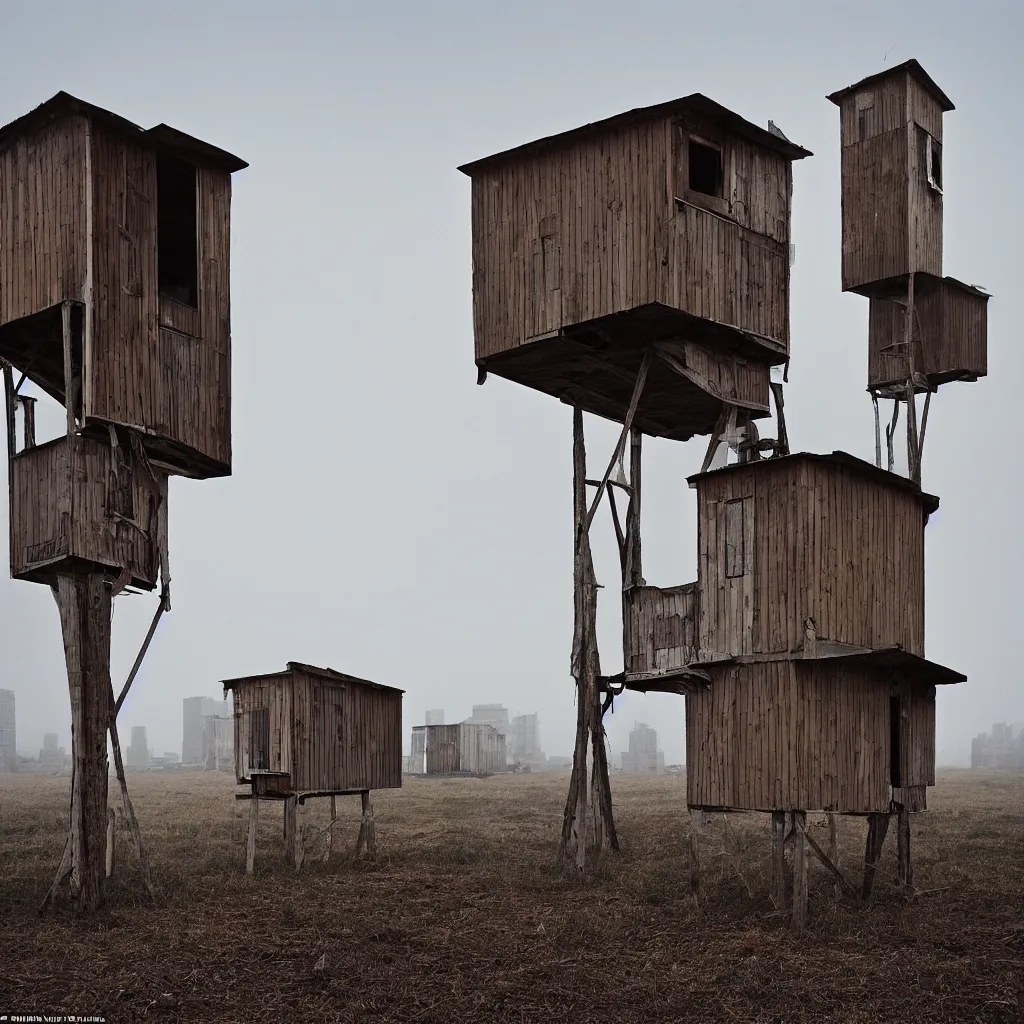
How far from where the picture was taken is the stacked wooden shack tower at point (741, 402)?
73.2 feet

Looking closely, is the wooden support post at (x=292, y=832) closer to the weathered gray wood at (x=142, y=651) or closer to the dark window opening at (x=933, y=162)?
the weathered gray wood at (x=142, y=651)

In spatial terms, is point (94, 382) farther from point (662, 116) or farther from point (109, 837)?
point (662, 116)

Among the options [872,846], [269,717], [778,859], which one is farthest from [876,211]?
[269,717]

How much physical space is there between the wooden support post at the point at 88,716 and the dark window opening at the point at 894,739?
13.5 meters

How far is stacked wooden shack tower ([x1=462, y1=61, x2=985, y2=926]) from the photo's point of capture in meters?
22.3

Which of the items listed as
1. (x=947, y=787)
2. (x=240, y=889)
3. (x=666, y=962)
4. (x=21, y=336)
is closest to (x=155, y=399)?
(x=21, y=336)

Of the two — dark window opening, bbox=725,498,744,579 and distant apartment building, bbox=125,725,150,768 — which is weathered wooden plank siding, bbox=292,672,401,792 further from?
distant apartment building, bbox=125,725,150,768

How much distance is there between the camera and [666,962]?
64.3 feet

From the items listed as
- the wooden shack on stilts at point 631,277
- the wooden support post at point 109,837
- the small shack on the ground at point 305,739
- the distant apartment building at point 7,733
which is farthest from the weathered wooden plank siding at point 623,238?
the distant apartment building at point 7,733

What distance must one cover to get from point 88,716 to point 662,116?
14.8 m

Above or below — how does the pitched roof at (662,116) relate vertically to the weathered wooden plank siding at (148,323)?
above

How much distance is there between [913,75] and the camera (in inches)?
1180

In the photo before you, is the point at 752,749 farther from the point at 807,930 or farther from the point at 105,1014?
the point at 105,1014

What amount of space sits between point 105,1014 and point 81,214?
13.4m
